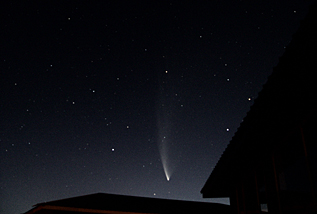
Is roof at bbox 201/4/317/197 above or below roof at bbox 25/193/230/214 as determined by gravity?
above

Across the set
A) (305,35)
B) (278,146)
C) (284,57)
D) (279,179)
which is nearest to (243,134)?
(278,146)

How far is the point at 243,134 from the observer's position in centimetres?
430

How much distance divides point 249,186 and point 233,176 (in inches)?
18.3

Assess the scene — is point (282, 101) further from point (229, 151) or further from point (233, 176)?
point (233, 176)

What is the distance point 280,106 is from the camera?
356 cm

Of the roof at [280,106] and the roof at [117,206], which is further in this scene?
the roof at [117,206]

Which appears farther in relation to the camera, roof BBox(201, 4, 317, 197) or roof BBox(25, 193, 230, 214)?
roof BBox(25, 193, 230, 214)

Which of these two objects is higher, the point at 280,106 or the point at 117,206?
the point at 280,106

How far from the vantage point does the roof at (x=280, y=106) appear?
250cm

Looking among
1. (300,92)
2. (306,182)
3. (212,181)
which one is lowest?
(306,182)

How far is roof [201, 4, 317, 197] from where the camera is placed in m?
2.50

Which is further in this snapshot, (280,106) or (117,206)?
(117,206)

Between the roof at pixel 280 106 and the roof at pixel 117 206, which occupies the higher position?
A: the roof at pixel 280 106

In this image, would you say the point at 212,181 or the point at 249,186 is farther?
the point at 212,181
